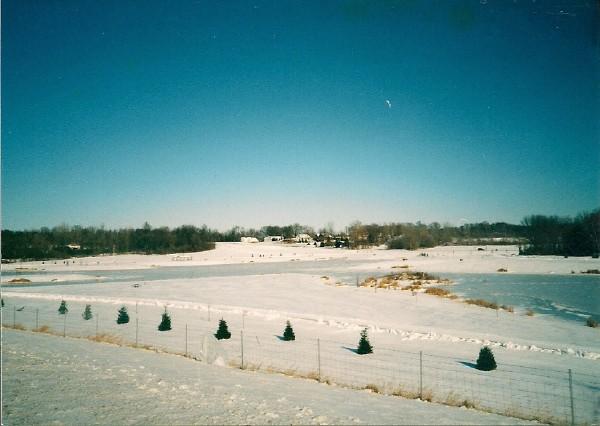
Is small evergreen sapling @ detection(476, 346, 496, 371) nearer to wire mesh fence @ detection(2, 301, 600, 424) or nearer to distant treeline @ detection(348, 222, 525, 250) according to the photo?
wire mesh fence @ detection(2, 301, 600, 424)

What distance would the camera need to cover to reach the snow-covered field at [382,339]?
13.5m

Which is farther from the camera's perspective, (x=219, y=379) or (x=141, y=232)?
(x=141, y=232)

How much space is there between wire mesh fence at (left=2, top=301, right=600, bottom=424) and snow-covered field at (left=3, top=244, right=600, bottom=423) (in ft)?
0.18

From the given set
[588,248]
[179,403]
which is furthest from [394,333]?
[588,248]

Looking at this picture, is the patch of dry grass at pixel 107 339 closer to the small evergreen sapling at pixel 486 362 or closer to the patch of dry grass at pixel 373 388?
the patch of dry grass at pixel 373 388

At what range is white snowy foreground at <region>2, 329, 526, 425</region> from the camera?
9.48m

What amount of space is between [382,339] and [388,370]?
6.23 m

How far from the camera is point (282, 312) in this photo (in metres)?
30.0

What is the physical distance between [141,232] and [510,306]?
6294 inches

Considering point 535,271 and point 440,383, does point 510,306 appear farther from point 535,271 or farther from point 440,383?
point 535,271

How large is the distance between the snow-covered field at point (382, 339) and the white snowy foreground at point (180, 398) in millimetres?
1259

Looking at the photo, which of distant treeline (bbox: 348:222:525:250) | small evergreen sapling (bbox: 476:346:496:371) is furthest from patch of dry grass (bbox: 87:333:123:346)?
distant treeline (bbox: 348:222:525:250)

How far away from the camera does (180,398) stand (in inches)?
422

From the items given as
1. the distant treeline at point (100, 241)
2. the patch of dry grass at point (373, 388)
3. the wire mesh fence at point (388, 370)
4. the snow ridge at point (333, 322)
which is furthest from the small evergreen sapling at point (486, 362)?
the distant treeline at point (100, 241)
